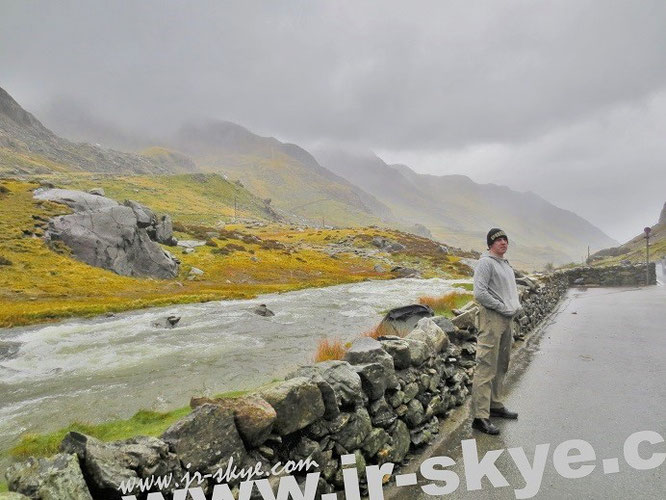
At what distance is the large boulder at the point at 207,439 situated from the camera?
4.16 m

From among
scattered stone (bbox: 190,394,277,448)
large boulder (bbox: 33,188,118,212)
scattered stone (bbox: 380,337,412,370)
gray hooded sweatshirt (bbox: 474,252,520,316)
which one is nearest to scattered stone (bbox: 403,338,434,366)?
scattered stone (bbox: 380,337,412,370)

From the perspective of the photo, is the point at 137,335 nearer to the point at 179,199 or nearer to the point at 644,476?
the point at 644,476

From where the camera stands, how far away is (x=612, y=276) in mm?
38250

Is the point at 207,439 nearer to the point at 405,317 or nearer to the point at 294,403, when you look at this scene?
the point at 294,403

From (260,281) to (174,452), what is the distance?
39436mm

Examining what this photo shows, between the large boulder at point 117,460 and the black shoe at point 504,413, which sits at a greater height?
the large boulder at point 117,460

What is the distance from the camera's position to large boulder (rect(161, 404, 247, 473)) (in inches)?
164

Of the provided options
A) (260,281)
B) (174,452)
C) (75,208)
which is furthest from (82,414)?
(75,208)

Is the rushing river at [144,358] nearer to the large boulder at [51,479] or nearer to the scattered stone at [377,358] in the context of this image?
the scattered stone at [377,358]

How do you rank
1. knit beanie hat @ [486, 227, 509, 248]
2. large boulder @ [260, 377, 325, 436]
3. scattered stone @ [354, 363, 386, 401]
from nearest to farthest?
large boulder @ [260, 377, 325, 436] → scattered stone @ [354, 363, 386, 401] → knit beanie hat @ [486, 227, 509, 248]

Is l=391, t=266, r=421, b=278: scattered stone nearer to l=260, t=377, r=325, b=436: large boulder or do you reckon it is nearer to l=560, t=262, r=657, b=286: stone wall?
l=560, t=262, r=657, b=286: stone wall

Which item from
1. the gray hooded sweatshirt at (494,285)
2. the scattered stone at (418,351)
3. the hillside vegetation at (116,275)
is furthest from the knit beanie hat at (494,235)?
the hillside vegetation at (116,275)
